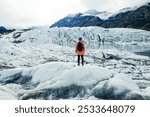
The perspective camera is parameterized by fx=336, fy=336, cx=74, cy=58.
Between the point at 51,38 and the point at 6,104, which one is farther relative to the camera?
the point at 51,38

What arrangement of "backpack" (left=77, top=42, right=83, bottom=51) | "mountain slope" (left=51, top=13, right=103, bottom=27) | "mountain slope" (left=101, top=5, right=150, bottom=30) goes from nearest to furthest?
1. "backpack" (left=77, top=42, right=83, bottom=51)
2. "mountain slope" (left=101, top=5, right=150, bottom=30)
3. "mountain slope" (left=51, top=13, right=103, bottom=27)

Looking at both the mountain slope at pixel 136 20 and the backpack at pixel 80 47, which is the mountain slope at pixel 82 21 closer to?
the mountain slope at pixel 136 20

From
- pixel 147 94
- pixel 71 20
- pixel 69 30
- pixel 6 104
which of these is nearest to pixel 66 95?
pixel 147 94

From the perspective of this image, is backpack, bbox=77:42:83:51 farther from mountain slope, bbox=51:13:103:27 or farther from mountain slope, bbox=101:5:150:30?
mountain slope, bbox=51:13:103:27

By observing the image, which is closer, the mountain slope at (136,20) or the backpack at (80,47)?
the backpack at (80,47)

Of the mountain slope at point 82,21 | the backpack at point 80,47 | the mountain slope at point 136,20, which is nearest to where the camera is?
the backpack at point 80,47

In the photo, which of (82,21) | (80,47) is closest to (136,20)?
(82,21)

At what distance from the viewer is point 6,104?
10211 mm

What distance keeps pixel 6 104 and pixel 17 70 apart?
29.9 ft

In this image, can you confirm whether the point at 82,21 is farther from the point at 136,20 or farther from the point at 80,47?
the point at 80,47

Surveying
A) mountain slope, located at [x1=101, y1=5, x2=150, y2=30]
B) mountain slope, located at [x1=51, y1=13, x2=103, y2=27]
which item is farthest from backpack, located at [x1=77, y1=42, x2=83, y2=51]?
mountain slope, located at [x1=51, y1=13, x2=103, y2=27]

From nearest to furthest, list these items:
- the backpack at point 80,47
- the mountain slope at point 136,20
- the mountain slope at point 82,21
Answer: the backpack at point 80,47, the mountain slope at point 136,20, the mountain slope at point 82,21

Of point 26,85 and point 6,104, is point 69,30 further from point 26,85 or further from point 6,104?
point 6,104

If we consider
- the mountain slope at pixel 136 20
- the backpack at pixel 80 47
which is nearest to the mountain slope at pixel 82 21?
the mountain slope at pixel 136 20
